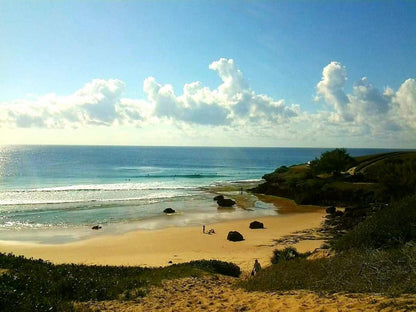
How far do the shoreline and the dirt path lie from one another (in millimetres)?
7566

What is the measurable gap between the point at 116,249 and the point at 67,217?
1637 centimetres

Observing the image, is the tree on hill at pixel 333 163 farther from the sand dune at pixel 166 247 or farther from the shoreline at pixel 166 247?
Answer: the sand dune at pixel 166 247

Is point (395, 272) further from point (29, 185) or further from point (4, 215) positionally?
point (29, 185)

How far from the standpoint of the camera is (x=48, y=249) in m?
28.7

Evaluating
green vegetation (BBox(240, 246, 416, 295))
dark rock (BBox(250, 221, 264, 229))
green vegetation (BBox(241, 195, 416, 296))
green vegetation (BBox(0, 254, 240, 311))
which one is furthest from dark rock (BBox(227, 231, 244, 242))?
green vegetation (BBox(240, 246, 416, 295))

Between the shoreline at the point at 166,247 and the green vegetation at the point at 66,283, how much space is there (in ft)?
21.9

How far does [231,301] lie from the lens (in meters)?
11.8

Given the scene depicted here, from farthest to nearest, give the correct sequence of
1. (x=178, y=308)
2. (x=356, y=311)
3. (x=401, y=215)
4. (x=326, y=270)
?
(x=401, y=215), (x=326, y=270), (x=178, y=308), (x=356, y=311)

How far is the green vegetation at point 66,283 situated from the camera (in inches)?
412

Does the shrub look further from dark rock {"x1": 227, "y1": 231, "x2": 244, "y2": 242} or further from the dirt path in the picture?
dark rock {"x1": 227, "y1": 231, "x2": 244, "y2": 242}

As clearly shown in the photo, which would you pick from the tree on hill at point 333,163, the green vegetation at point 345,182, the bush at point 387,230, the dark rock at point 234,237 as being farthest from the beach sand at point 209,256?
the tree on hill at point 333,163

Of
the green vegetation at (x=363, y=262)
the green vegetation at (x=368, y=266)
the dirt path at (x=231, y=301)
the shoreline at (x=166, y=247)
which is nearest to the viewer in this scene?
the dirt path at (x=231, y=301)

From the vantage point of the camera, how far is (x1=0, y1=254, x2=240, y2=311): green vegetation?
34.3ft

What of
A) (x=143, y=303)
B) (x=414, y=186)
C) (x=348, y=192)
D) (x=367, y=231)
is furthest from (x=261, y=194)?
(x=143, y=303)
